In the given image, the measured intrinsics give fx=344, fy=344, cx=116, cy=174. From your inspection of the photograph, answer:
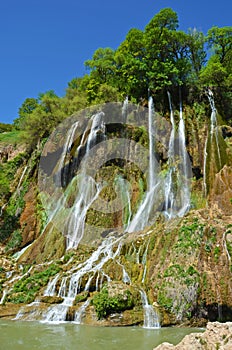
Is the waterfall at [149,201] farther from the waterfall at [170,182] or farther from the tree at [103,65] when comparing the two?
the tree at [103,65]

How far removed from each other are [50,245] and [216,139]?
12.5 m

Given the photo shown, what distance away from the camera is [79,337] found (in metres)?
9.30

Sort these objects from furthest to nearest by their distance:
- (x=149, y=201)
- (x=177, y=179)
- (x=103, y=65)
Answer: (x=103, y=65) < (x=177, y=179) < (x=149, y=201)

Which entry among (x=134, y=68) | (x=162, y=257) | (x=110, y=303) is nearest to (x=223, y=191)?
(x=162, y=257)

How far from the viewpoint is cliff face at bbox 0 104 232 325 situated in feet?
38.8

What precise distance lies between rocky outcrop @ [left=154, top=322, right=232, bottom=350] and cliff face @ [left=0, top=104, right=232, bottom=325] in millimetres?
6410

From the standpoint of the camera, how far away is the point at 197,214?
50.0 ft

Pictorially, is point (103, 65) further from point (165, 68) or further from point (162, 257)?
point (162, 257)

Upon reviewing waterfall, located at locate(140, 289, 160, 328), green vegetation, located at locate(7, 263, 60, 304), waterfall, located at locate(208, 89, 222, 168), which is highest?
waterfall, located at locate(208, 89, 222, 168)

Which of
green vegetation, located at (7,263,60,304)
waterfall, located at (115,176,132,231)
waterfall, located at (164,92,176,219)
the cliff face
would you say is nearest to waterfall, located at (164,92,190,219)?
waterfall, located at (164,92,176,219)

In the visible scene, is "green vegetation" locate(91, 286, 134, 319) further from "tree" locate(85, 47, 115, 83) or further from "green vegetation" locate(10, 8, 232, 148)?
"tree" locate(85, 47, 115, 83)

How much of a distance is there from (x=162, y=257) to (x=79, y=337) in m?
5.56

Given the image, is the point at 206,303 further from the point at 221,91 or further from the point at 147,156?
the point at 221,91

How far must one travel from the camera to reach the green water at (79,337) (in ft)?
27.4
